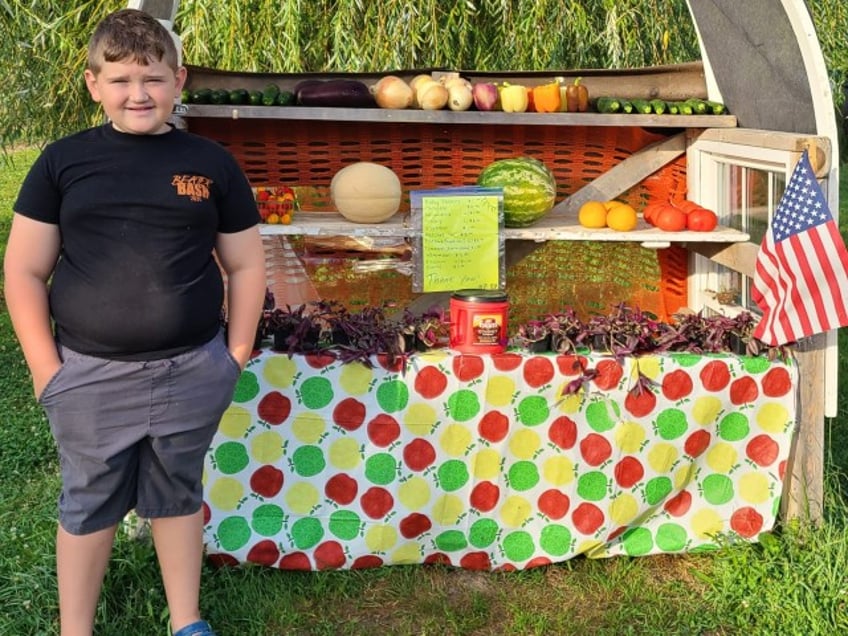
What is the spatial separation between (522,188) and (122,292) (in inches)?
85.8

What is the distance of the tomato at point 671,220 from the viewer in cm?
443

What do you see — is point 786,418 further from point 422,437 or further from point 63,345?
point 63,345

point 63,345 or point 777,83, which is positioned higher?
point 777,83

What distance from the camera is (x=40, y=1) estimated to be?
6.76m

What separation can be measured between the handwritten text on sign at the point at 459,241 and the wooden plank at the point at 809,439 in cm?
131

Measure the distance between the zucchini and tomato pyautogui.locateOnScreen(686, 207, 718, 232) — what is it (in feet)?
2.05

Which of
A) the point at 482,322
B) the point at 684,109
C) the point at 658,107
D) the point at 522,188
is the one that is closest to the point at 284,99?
the point at 522,188

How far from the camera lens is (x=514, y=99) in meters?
4.57

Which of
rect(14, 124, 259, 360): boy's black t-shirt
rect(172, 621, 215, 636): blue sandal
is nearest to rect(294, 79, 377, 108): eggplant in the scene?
rect(14, 124, 259, 360): boy's black t-shirt

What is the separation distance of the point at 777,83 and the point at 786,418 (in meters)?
1.41

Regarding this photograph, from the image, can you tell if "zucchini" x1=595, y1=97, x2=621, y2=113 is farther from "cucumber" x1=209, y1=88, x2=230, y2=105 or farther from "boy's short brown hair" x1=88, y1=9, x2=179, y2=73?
"boy's short brown hair" x1=88, y1=9, x2=179, y2=73

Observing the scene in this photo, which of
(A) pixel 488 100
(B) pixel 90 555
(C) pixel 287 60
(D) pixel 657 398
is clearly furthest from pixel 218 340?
(C) pixel 287 60

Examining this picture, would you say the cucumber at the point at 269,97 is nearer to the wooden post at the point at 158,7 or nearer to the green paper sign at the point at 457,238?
the wooden post at the point at 158,7

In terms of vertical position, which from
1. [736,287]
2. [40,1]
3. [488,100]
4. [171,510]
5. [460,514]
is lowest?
[460,514]
